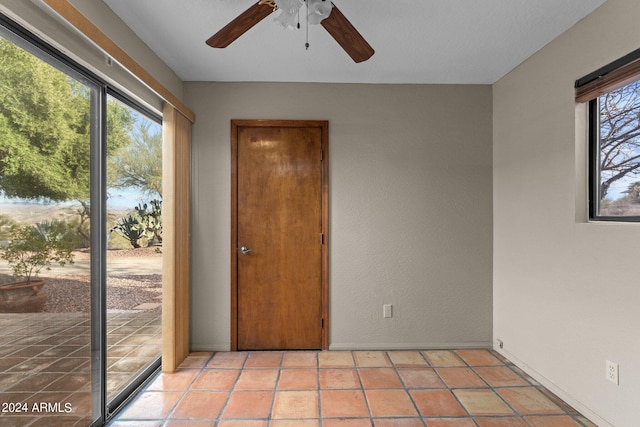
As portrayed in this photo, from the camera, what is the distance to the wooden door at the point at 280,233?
331 centimetres

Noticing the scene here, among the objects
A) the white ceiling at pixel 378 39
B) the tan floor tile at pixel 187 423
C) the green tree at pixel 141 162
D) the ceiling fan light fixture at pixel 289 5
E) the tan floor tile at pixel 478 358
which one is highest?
the white ceiling at pixel 378 39

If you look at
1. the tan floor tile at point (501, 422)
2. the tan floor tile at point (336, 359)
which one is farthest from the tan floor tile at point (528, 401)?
the tan floor tile at point (336, 359)

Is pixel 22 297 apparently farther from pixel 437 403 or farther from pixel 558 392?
pixel 558 392

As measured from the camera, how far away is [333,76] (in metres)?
3.19

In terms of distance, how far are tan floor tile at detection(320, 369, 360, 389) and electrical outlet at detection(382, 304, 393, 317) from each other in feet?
2.09

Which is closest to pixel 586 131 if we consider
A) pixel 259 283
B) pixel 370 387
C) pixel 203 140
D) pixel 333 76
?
pixel 333 76

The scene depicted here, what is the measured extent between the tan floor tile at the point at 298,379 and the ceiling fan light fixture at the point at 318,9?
2.40 m

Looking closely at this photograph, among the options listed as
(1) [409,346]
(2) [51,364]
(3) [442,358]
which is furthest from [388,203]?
(2) [51,364]

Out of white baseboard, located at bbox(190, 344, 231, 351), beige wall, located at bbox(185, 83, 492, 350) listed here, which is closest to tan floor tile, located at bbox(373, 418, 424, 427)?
beige wall, located at bbox(185, 83, 492, 350)

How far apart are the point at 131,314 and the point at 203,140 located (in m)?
1.61

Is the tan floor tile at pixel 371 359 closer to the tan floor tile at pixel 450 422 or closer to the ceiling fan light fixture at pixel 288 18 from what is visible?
the tan floor tile at pixel 450 422

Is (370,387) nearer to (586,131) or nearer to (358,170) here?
(358,170)

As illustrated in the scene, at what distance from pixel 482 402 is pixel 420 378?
48cm

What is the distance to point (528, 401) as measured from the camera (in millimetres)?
2432
